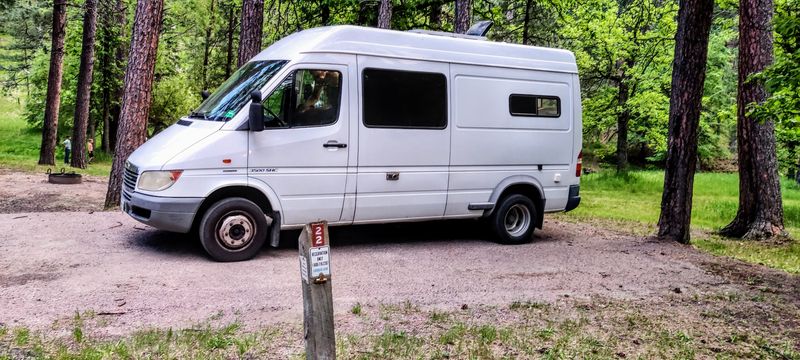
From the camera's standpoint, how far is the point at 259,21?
12.5 metres

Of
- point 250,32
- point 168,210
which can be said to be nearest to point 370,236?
point 168,210

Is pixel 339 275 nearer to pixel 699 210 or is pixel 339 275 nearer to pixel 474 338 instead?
pixel 474 338

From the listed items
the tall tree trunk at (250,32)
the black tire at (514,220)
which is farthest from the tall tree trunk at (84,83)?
Result: the black tire at (514,220)

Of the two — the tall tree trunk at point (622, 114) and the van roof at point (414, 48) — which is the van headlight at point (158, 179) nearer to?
the van roof at point (414, 48)

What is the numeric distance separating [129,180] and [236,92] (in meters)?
1.72

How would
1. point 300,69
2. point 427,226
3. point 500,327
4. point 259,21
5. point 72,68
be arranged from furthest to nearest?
point 72,68
point 259,21
point 427,226
point 300,69
point 500,327

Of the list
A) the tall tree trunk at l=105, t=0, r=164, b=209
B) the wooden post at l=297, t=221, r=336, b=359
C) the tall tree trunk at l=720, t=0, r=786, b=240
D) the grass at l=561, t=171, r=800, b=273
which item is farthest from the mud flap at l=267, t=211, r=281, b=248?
the tall tree trunk at l=720, t=0, r=786, b=240

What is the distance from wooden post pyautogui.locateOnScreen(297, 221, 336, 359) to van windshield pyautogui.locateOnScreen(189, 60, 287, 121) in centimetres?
442

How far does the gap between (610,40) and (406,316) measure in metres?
22.1

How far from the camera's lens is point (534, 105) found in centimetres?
952

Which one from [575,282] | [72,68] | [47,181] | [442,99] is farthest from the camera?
[72,68]

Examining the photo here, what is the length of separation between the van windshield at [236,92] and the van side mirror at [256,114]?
1.21 ft

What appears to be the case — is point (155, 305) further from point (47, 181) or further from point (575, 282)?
point (47, 181)

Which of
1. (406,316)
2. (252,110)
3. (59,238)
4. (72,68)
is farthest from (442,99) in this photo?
(72,68)
